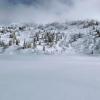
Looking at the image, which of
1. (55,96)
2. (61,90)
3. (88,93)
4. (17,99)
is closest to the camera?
(17,99)

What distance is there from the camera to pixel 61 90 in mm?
33781

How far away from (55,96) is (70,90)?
17.1 ft

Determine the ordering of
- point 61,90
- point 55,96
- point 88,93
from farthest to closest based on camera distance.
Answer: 1. point 61,90
2. point 88,93
3. point 55,96

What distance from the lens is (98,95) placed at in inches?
1175

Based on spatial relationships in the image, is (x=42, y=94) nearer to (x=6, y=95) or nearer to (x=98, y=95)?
(x=6, y=95)

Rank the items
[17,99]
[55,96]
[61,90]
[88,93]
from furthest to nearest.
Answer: [61,90], [88,93], [55,96], [17,99]

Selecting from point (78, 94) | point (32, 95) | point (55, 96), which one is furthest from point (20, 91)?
point (78, 94)

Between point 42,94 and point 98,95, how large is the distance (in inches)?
305

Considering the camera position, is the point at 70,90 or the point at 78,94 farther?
the point at 70,90

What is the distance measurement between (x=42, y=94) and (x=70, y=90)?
551 centimetres

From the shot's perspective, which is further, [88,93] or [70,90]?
[70,90]

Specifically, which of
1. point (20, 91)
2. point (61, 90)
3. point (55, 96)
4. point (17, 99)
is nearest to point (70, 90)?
point (61, 90)

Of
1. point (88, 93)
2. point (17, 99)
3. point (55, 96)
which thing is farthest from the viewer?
point (88, 93)

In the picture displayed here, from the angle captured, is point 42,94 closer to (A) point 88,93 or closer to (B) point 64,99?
(B) point 64,99
